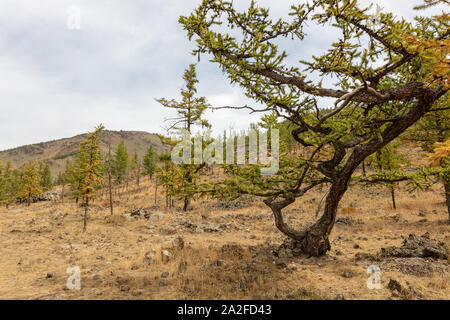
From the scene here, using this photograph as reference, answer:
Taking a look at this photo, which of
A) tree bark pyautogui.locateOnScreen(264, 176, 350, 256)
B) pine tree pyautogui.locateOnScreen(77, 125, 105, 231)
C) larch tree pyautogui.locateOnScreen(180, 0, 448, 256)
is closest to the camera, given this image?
larch tree pyautogui.locateOnScreen(180, 0, 448, 256)

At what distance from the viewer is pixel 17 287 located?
7.95 m

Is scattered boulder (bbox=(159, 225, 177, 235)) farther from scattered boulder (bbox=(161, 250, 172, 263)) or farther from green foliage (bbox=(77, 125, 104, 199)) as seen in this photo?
green foliage (bbox=(77, 125, 104, 199))

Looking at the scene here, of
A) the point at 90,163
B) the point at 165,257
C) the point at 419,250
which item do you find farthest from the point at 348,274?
the point at 90,163

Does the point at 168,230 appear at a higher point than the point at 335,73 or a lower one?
lower

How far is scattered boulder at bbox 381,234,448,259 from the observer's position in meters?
8.20

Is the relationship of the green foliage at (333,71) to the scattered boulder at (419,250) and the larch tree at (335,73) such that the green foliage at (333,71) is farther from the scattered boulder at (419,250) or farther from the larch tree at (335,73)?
the scattered boulder at (419,250)

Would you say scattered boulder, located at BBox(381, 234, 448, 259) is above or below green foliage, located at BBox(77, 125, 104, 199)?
below

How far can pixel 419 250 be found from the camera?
8477mm

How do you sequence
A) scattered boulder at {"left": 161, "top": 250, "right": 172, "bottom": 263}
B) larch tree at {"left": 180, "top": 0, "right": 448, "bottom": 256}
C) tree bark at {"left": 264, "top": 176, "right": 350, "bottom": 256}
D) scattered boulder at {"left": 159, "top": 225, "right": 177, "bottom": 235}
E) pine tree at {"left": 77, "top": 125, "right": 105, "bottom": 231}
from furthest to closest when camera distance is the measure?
pine tree at {"left": 77, "top": 125, "right": 105, "bottom": 231}, scattered boulder at {"left": 159, "top": 225, "right": 177, "bottom": 235}, scattered boulder at {"left": 161, "top": 250, "right": 172, "bottom": 263}, tree bark at {"left": 264, "top": 176, "right": 350, "bottom": 256}, larch tree at {"left": 180, "top": 0, "right": 448, "bottom": 256}

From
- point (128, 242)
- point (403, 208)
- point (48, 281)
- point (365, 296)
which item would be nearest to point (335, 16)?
point (365, 296)

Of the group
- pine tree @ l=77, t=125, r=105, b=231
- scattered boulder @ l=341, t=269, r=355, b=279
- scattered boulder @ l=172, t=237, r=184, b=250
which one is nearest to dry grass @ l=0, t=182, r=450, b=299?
scattered boulder @ l=341, t=269, r=355, b=279

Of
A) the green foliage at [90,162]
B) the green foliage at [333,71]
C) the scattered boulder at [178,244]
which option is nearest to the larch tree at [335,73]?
the green foliage at [333,71]

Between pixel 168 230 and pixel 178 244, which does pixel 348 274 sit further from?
pixel 168 230
